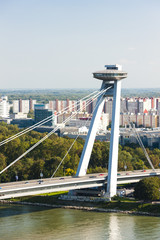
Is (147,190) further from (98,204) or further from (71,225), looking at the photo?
(71,225)

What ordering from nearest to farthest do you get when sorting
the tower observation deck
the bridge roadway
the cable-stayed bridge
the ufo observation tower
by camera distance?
the bridge roadway, the cable-stayed bridge, the ufo observation tower, the tower observation deck

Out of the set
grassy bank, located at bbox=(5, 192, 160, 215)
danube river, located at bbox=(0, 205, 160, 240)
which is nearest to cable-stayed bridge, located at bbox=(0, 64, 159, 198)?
grassy bank, located at bbox=(5, 192, 160, 215)

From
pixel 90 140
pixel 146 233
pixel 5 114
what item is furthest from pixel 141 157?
pixel 5 114

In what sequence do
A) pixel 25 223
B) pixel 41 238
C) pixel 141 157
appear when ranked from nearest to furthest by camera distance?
pixel 41 238
pixel 25 223
pixel 141 157

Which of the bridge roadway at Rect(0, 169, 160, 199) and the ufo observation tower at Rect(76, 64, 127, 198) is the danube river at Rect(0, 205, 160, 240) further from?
the ufo observation tower at Rect(76, 64, 127, 198)

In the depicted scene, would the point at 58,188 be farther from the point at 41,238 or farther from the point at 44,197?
the point at 41,238

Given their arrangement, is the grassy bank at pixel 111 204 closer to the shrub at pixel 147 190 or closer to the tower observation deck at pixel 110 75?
the shrub at pixel 147 190

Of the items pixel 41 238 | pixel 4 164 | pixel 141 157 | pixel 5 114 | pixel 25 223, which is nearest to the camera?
pixel 41 238

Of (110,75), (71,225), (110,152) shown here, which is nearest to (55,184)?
(71,225)
